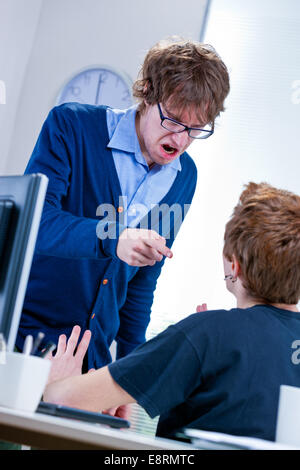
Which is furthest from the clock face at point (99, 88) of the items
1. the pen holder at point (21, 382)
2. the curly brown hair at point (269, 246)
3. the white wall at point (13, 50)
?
the pen holder at point (21, 382)

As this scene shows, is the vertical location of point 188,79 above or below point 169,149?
above

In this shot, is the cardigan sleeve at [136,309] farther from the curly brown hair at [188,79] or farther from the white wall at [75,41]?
the white wall at [75,41]

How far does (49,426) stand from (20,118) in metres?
2.87

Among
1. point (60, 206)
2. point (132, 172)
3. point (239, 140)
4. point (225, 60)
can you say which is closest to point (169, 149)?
point (132, 172)

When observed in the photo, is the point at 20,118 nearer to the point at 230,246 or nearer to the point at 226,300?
the point at 226,300

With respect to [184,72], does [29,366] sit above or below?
below

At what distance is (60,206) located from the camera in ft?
5.00

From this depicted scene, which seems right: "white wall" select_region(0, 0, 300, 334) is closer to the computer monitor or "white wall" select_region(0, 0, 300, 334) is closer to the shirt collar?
the shirt collar

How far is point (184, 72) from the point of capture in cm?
154

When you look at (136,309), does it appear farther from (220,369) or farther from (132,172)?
(220,369)

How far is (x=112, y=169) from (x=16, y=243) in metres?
0.79

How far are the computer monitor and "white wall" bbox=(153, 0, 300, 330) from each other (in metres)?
2.05

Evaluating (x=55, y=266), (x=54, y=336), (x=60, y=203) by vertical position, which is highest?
(x=60, y=203)

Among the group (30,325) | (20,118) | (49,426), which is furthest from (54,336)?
(20,118)
